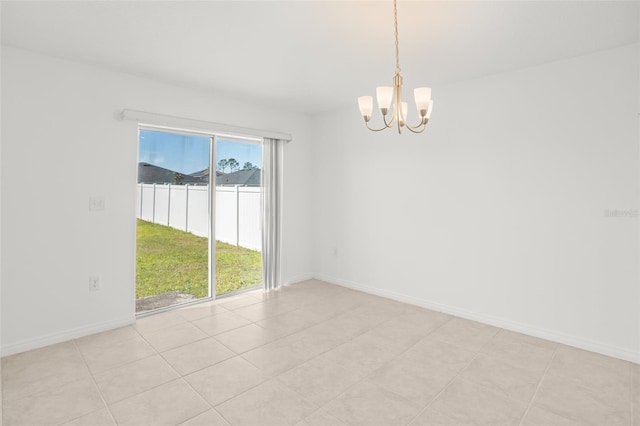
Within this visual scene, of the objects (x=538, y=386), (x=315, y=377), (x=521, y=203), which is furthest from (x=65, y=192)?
(x=521, y=203)

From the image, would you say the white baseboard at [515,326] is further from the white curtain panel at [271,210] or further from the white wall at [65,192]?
the white wall at [65,192]

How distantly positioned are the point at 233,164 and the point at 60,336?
8.18 feet

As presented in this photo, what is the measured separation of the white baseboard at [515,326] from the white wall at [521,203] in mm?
10

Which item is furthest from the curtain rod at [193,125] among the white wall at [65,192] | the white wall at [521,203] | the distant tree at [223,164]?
the white wall at [521,203]

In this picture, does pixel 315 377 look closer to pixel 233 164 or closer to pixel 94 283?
pixel 94 283

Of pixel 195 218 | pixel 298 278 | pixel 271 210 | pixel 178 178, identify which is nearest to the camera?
pixel 178 178

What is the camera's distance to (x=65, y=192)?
2.94 metres

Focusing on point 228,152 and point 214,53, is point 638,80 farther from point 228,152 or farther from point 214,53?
point 228,152

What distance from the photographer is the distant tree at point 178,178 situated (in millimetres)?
3842

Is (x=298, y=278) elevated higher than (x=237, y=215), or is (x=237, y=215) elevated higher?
(x=237, y=215)

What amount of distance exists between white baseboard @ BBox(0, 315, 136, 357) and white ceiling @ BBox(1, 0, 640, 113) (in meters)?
2.42

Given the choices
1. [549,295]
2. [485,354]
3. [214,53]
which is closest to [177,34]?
[214,53]

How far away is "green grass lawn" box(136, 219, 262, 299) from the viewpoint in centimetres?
365

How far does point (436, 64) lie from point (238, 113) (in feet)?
7.74
